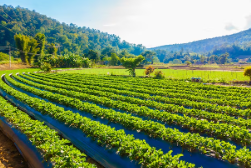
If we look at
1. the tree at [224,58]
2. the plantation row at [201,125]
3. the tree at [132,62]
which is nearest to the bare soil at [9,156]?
the plantation row at [201,125]

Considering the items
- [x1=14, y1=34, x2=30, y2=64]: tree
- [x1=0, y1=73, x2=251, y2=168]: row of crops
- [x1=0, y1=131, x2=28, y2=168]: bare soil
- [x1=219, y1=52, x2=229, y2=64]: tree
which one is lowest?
[x1=0, y1=131, x2=28, y2=168]: bare soil

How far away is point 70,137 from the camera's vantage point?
6.32 metres

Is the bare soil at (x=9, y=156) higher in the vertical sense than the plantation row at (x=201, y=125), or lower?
lower

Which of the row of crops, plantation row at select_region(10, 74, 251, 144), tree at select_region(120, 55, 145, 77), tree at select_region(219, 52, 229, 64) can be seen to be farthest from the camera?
tree at select_region(219, 52, 229, 64)

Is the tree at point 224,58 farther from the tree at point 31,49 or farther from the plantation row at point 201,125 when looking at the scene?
the plantation row at point 201,125

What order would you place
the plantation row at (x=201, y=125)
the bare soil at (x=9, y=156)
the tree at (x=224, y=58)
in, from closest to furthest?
the plantation row at (x=201, y=125), the bare soil at (x=9, y=156), the tree at (x=224, y=58)

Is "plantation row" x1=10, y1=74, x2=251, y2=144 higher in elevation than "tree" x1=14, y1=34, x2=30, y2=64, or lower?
lower

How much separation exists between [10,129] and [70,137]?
2.94 m

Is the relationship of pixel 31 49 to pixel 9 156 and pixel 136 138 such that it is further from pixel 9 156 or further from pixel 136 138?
pixel 136 138

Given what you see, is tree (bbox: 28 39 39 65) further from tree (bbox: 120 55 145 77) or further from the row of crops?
the row of crops

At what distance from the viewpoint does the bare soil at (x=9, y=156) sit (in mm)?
5805

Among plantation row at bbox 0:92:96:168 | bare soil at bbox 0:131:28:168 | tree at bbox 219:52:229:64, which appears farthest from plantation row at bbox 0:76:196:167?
tree at bbox 219:52:229:64

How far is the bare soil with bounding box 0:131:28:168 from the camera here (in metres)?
5.80

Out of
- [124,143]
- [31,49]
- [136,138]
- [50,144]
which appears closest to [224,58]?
[31,49]
